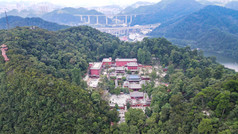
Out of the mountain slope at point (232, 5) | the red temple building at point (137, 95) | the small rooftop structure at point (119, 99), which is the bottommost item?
the small rooftop structure at point (119, 99)

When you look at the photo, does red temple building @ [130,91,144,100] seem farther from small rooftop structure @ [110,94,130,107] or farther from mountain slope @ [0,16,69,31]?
mountain slope @ [0,16,69,31]

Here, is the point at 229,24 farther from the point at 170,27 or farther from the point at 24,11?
the point at 24,11

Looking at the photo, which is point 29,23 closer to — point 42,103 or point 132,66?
point 132,66

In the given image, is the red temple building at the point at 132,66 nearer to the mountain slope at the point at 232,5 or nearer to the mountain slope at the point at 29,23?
the mountain slope at the point at 29,23

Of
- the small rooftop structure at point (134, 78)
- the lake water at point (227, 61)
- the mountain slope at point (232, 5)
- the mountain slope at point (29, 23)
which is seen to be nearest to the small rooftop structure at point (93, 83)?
the small rooftop structure at point (134, 78)

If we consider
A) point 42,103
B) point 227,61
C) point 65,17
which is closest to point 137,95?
point 42,103

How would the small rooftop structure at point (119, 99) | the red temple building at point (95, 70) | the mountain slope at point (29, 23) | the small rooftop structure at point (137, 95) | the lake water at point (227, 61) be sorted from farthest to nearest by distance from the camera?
1. the mountain slope at point (29, 23)
2. the lake water at point (227, 61)
3. the red temple building at point (95, 70)
4. the small rooftop structure at point (137, 95)
5. the small rooftop structure at point (119, 99)
